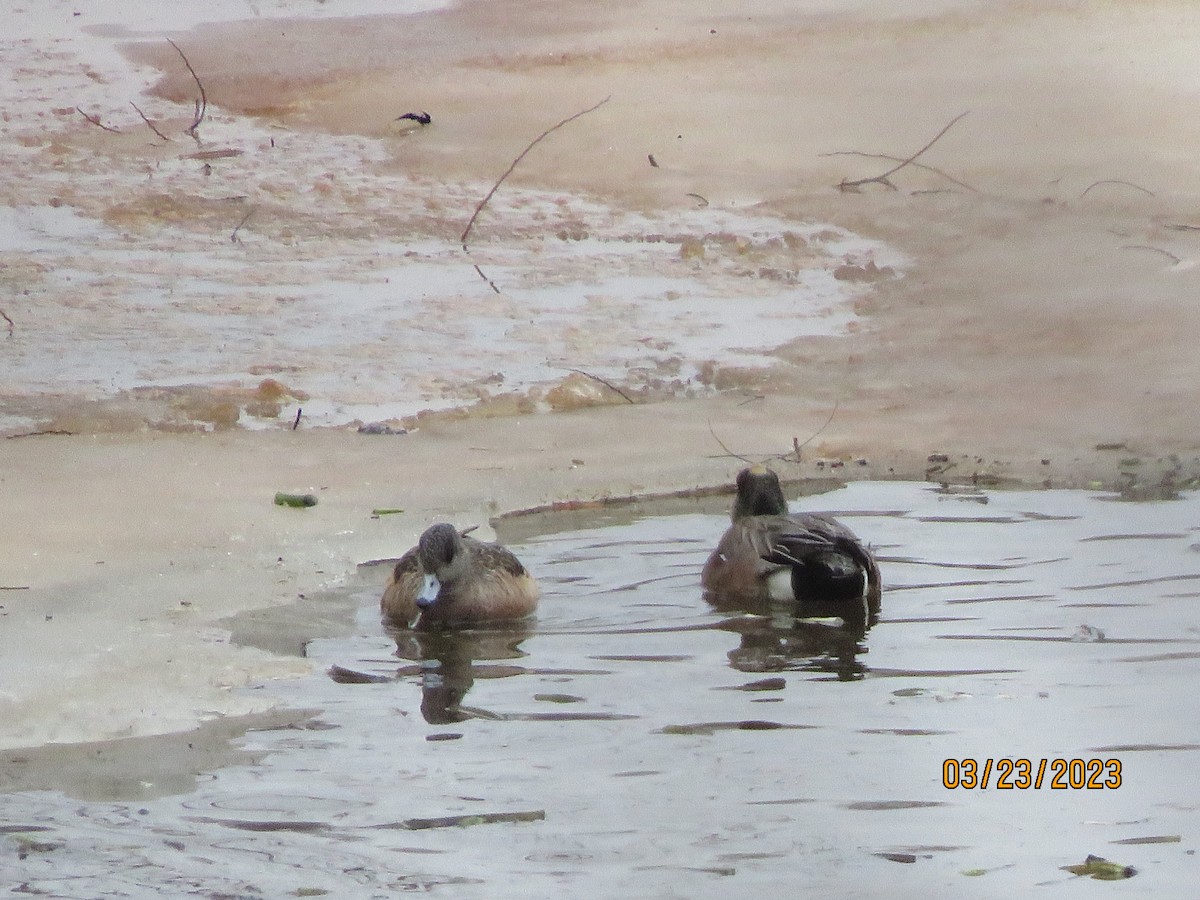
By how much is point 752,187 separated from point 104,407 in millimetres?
6383

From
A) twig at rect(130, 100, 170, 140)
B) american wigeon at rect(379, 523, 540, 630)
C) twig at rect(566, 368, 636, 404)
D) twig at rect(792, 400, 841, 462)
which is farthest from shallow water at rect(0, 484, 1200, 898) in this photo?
twig at rect(130, 100, 170, 140)

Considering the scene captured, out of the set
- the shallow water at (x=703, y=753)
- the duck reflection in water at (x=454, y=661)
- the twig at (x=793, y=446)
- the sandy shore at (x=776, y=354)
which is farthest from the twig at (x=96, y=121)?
the duck reflection in water at (x=454, y=661)

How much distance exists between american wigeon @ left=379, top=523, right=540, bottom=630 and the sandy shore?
447 mm

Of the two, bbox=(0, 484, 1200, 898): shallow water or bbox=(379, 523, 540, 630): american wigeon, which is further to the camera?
bbox=(379, 523, 540, 630): american wigeon

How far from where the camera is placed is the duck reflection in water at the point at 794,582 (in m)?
7.15

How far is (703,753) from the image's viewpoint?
5.44 metres

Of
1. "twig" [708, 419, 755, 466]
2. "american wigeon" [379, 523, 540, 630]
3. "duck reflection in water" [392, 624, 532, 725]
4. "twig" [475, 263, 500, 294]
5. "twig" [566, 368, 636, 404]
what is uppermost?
"twig" [475, 263, 500, 294]

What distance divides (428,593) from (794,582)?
1503mm

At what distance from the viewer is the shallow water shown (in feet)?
14.6

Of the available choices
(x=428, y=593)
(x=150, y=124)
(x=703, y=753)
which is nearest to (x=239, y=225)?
(x=150, y=124)

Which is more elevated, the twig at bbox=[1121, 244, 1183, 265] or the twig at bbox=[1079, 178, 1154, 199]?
the twig at bbox=[1079, 178, 1154, 199]

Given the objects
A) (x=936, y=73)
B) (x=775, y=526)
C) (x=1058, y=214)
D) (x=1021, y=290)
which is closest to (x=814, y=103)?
(x=936, y=73)

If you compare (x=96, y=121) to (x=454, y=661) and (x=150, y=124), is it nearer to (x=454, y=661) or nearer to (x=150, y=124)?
(x=150, y=124)

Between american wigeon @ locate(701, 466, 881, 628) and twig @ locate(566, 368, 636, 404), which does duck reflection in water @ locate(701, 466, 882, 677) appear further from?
twig @ locate(566, 368, 636, 404)
